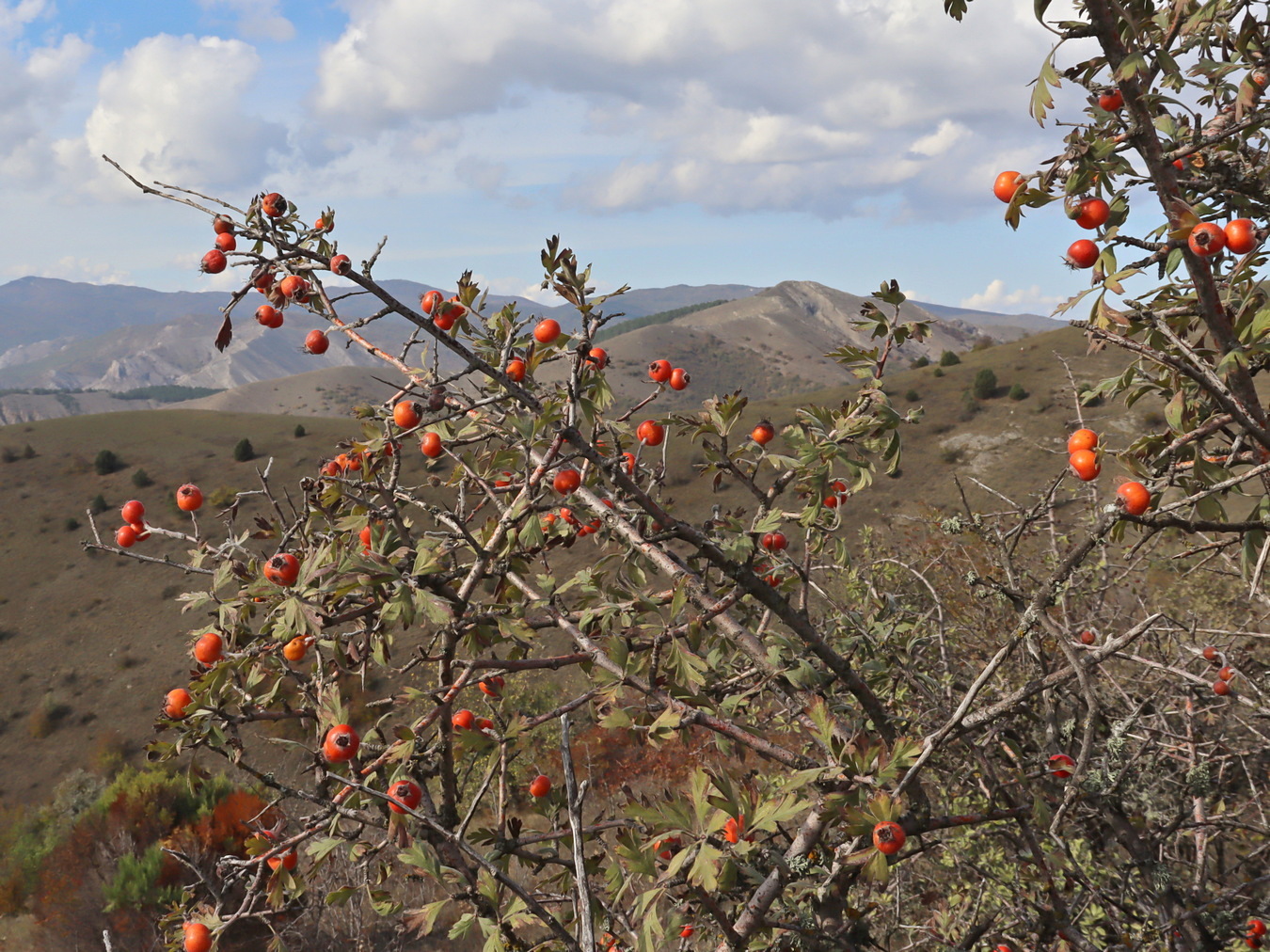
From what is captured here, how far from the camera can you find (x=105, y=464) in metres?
61.8

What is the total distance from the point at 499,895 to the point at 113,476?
73.1 metres

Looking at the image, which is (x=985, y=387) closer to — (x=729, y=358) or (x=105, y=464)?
(x=105, y=464)

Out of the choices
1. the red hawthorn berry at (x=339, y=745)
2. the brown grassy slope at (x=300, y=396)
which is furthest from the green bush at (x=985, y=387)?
the brown grassy slope at (x=300, y=396)

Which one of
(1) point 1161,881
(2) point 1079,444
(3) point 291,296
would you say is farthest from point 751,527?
(1) point 1161,881

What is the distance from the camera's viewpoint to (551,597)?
2.38 meters

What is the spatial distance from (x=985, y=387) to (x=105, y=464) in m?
73.1

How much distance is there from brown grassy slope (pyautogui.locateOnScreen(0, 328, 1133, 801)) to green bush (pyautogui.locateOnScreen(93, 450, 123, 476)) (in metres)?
0.92

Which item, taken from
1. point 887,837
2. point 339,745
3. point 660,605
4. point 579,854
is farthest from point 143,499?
point 887,837

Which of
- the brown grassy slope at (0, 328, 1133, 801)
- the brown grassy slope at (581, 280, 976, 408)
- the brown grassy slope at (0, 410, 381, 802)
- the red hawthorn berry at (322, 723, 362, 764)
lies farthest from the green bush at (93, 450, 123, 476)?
the brown grassy slope at (581, 280, 976, 408)

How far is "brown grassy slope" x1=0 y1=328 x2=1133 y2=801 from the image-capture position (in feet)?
121

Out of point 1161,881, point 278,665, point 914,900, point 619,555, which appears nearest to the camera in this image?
point 278,665

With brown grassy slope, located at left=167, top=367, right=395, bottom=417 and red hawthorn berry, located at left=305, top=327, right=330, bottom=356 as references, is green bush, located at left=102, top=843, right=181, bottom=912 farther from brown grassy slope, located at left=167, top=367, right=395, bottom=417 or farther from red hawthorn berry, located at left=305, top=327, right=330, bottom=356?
brown grassy slope, located at left=167, top=367, right=395, bottom=417

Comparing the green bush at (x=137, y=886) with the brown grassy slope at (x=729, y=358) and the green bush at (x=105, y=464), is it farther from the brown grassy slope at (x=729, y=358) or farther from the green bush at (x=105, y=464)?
the brown grassy slope at (x=729, y=358)

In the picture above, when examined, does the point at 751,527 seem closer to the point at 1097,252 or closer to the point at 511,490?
the point at 511,490
